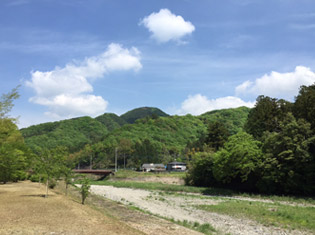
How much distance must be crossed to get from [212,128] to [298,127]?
43902 millimetres

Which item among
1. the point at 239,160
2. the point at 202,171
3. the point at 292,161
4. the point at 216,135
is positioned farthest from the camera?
the point at 216,135

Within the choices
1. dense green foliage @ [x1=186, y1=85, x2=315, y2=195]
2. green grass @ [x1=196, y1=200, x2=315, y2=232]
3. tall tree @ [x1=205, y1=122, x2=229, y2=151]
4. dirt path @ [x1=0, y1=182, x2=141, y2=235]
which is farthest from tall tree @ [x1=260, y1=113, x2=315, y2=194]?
tall tree @ [x1=205, y1=122, x2=229, y2=151]

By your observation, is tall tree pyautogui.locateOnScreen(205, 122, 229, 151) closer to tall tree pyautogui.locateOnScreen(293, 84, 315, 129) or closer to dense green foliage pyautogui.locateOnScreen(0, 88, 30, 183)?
tall tree pyautogui.locateOnScreen(293, 84, 315, 129)

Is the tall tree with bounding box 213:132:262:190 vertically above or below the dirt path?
above

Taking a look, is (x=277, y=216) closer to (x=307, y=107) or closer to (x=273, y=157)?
(x=273, y=157)

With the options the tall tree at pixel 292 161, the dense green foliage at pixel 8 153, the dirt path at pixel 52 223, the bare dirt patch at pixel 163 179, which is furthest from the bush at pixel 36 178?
the tall tree at pixel 292 161

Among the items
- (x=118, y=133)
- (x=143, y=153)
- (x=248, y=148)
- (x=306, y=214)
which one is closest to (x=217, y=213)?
(x=306, y=214)

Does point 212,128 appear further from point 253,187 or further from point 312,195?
point 312,195

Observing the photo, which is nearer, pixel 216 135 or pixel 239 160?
pixel 239 160

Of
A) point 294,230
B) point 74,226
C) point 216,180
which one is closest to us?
point 74,226

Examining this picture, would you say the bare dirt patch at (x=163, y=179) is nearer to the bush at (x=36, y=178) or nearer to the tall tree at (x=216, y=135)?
the tall tree at (x=216, y=135)

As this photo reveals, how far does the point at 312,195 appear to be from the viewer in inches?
1601

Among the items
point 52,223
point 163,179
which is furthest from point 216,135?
point 52,223

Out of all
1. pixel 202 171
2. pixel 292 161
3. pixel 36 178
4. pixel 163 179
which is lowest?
pixel 163 179
